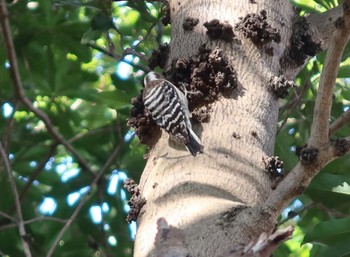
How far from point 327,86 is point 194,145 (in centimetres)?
44

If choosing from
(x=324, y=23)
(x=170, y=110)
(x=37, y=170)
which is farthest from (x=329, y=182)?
(x=37, y=170)

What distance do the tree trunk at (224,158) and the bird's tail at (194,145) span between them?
2cm

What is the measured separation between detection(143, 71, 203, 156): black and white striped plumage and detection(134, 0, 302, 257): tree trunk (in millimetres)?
37

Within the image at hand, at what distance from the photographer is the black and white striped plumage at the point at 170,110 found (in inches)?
91.4

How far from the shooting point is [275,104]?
254 centimetres

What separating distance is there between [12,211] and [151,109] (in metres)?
1.56

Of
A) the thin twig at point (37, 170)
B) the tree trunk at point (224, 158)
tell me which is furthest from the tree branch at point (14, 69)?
the tree trunk at point (224, 158)

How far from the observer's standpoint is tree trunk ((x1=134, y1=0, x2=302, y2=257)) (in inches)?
77.2

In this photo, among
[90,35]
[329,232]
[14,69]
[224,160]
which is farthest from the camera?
[90,35]

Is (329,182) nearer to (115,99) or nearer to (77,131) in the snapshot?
(115,99)

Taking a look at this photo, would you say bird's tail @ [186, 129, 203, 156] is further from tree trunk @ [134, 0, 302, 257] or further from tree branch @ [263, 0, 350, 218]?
tree branch @ [263, 0, 350, 218]

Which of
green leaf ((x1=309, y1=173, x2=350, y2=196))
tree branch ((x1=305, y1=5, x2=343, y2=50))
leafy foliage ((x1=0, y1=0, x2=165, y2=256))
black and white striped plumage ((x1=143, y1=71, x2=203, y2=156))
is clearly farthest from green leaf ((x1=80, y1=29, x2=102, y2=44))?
green leaf ((x1=309, y1=173, x2=350, y2=196))

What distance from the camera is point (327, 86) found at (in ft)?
6.82

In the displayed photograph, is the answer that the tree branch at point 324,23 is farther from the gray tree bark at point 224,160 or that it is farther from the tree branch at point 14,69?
the tree branch at point 14,69
